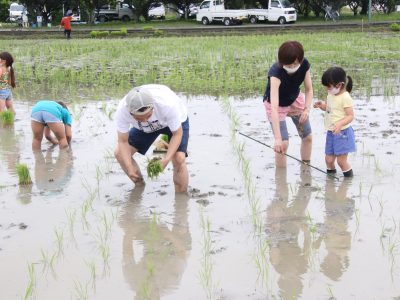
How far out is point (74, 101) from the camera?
8898mm

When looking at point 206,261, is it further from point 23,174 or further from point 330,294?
point 23,174

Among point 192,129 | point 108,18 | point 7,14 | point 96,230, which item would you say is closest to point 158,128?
point 96,230

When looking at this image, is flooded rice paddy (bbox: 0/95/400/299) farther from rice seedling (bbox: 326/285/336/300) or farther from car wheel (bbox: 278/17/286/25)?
car wheel (bbox: 278/17/286/25)

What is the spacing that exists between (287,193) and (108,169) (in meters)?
1.61

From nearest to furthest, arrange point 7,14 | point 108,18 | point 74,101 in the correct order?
point 74,101, point 108,18, point 7,14

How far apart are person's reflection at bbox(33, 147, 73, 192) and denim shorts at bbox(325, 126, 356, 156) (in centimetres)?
214

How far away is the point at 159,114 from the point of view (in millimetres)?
4266

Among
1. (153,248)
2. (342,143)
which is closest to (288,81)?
(342,143)

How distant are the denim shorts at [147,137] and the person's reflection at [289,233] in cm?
77

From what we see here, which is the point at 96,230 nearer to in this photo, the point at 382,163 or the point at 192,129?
the point at 382,163

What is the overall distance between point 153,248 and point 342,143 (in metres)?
1.95

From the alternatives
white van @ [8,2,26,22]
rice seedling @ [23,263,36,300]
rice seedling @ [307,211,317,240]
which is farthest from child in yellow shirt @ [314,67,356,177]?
white van @ [8,2,26,22]

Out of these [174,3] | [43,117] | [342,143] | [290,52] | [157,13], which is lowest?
[342,143]

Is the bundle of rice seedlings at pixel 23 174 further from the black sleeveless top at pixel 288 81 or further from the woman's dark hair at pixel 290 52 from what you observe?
the woman's dark hair at pixel 290 52
